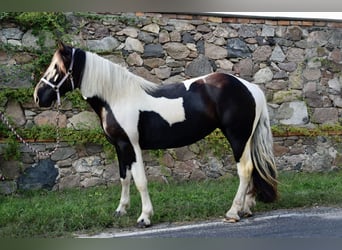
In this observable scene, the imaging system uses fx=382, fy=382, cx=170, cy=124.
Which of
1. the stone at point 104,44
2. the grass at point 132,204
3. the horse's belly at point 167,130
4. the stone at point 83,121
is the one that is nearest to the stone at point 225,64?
the stone at point 104,44

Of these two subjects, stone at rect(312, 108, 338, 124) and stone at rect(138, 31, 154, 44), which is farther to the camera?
stone at rect(312, 108, 338, 124)

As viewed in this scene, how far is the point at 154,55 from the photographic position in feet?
14.3

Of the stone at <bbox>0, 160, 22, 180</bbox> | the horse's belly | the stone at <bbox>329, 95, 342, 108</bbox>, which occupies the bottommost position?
the stone at <bbox>0, 160, 22, 180</bbox>

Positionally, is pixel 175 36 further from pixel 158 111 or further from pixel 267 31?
pixel 158 111

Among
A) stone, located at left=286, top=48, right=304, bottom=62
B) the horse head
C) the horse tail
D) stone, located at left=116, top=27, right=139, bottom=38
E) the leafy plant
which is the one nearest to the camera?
the horse head

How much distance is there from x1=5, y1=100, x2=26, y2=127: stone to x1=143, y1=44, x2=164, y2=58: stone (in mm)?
1465

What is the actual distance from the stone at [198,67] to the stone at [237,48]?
1.04 ft

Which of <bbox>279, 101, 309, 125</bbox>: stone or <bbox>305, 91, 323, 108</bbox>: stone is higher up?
<bbox>305, 91, 323, 108</bbox>: stone

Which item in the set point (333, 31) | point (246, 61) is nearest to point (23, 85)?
point (246, 61)

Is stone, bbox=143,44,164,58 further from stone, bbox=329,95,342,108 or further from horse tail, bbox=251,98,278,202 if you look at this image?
stone, bbox=329,95,342,108

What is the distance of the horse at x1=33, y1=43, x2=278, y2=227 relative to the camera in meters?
2.62

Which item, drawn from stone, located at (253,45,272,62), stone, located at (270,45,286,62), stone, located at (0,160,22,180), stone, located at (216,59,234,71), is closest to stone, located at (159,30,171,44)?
stone, located at (216,59,234,71)

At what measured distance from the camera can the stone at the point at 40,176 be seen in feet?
12.9

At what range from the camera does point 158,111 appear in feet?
8.73
